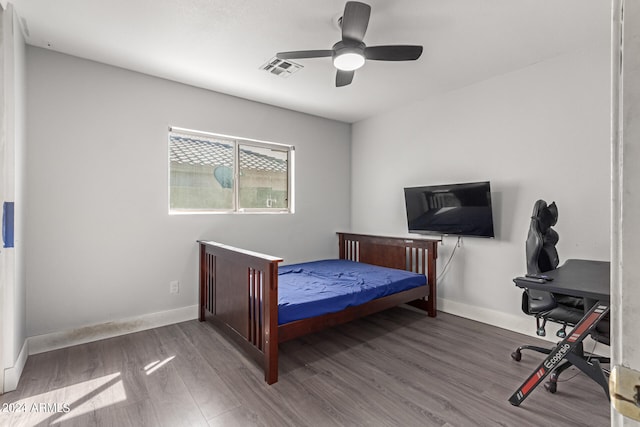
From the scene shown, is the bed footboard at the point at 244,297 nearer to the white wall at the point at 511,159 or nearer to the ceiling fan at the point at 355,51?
the ceiling fan at the point at 355,51

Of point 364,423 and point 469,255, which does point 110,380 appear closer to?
point 364,423

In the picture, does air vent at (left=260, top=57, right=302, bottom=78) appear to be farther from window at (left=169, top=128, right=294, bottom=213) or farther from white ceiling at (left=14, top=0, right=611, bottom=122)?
window at (left=169, top=128, right=294, bottom=213)

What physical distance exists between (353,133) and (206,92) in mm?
2223

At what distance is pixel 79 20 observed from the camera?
2.24 m

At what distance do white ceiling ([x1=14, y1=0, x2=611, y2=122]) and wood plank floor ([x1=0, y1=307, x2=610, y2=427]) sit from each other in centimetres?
251

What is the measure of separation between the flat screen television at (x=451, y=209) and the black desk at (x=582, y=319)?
43.9 inches

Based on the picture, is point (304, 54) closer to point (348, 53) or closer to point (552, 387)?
point (348, 53)

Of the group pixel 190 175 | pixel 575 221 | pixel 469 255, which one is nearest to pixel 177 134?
pixel 190 175

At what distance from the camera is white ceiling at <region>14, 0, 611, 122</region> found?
2.08 meters

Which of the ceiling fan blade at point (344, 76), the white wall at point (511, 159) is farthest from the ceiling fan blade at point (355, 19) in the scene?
the white wall at point (511, 159)

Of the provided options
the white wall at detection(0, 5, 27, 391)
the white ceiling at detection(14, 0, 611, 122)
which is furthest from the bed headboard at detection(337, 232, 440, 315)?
the white wall at detection(0, 5, 27, 391)

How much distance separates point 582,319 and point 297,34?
263 cm

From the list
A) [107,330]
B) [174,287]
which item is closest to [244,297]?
[174,287]

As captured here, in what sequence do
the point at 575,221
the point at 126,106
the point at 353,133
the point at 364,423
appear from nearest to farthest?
the point at 364,423 → the point at 575,221 → the point at 126,106 → the point at 353,133
